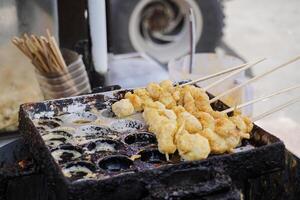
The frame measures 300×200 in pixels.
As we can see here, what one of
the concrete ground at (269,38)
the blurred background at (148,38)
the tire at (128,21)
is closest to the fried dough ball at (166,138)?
the blurred background at (148,38)

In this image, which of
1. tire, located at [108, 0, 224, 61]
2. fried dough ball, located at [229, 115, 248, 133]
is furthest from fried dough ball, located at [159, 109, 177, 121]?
tire, located at [108, 0, 224, 61]

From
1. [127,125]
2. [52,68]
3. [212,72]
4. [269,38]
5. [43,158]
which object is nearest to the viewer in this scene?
[43,158]

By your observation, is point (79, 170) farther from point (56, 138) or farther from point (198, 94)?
point (198, 94)

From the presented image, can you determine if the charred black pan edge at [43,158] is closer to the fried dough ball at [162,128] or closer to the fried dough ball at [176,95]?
the fried dough ball at [162,128]

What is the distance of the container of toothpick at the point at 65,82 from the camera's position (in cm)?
296

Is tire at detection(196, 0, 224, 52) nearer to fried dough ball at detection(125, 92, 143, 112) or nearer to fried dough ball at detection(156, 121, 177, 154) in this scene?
fried dough ball at detection(125, 92, 143, 112)

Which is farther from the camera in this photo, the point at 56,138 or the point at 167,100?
the point at 167,100

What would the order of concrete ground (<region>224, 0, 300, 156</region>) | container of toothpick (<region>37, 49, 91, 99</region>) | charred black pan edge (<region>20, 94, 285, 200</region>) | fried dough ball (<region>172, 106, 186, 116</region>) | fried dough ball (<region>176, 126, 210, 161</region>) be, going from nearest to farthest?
charred black pan edge (<region>20, 94, 285, 200</region>) < fried dough ball (<region>176, 126, 210, 161</region>) < fried dough ball (<region>172, 106, 186, 116</region>) < container of toothpick (<region>37, 49, 91, 99</region>) < concrete ground (<region>224, 0, 300, 156</region>)

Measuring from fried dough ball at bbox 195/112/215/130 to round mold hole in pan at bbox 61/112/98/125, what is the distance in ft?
1.35

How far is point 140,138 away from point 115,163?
0.19 meters

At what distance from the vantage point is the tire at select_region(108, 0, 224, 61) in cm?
546

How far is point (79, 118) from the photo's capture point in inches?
79.4

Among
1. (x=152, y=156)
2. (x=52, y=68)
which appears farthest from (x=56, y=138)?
(x=52, y=68)

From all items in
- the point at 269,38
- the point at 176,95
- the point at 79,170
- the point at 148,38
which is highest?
the point at 176,95
